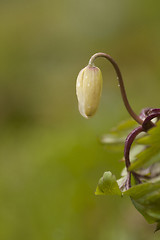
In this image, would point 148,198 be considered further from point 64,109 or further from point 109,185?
A: point 64,109

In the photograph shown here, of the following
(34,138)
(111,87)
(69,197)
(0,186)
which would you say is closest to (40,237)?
(69,197)

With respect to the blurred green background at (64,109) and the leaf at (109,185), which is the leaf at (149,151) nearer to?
the leaf at (109,185)

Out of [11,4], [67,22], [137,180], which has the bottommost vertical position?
[137,180]

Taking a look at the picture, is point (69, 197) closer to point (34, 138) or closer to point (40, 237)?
point (40, 237)

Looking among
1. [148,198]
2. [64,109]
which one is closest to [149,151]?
[148,198]

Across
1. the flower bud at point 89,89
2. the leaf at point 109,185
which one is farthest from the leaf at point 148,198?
the flower bud at point 89,89

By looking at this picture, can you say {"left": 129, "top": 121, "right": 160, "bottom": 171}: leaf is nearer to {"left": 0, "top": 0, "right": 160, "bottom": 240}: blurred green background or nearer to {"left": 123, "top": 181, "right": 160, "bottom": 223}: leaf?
{"left": 123, "top": 181, "right": 160, "bottom": 223}: leaf

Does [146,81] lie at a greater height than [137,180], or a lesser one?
lesser
